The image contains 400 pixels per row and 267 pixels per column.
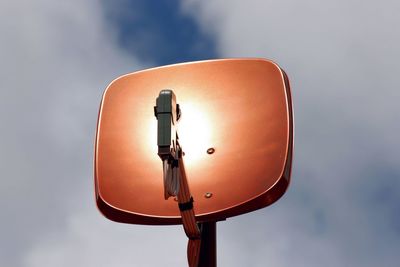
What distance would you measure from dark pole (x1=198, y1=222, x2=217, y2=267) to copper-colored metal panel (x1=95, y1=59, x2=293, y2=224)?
26cm

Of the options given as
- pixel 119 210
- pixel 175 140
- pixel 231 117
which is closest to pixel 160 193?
pixel 119 210

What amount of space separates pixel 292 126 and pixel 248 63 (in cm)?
111

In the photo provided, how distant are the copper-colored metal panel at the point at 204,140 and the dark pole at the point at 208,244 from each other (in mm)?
264

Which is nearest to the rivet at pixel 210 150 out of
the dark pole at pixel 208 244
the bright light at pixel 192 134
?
the bright light at pixel 192 134

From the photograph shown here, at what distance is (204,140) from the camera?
9.12 meters

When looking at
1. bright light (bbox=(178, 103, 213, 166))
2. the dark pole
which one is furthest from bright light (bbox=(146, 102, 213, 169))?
the dark pole

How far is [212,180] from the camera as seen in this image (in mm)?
8734

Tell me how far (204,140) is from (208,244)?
0.94 meters

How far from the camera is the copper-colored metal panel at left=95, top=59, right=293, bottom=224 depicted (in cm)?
838

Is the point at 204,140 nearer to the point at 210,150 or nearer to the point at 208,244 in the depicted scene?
the point at 210,150

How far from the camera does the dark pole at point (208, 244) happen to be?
864 centimetres

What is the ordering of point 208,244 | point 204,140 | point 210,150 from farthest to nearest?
point 204,140, point 210,150, point 208,244

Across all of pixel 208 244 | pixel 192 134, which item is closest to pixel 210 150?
pixel 192 134

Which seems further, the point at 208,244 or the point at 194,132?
the point at 194,132
